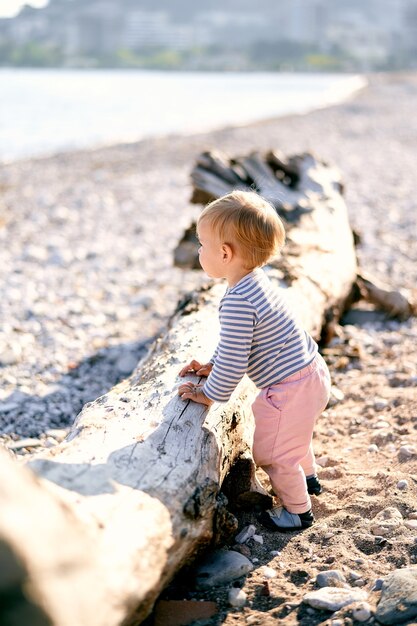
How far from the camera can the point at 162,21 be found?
168m

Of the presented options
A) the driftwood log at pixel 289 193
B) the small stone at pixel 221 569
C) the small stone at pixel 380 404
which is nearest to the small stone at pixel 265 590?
the small stone at pixel 221 569

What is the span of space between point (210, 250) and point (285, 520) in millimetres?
1228

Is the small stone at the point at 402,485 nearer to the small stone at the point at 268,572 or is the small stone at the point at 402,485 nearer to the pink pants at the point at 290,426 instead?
the pink pants at the point at 290,426

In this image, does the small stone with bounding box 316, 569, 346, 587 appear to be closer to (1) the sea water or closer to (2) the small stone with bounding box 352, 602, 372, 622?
(2) the small stone with bounding box 352, 602, 372, 622

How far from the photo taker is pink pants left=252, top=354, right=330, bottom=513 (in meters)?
3.38

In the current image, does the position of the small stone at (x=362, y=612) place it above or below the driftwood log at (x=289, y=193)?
above

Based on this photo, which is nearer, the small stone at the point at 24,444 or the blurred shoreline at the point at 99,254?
the small stone at the point at 24,444

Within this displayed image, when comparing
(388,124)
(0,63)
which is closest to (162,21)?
(0,63)

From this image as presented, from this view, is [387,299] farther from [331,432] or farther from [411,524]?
[411,524]

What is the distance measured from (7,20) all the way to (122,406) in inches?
5501

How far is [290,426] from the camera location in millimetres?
3398

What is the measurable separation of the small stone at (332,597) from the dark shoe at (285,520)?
0.57 m

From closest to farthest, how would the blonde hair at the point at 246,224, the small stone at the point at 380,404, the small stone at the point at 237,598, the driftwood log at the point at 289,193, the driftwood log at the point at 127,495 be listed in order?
the driftwood log at the point at 127,495 < the small stone at the point at 237,598 < the blonde hair at the point at 246,224 < the small stone at the point at 380,404 < the driftwood log at the point at 289,193

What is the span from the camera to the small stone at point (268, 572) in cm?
303
